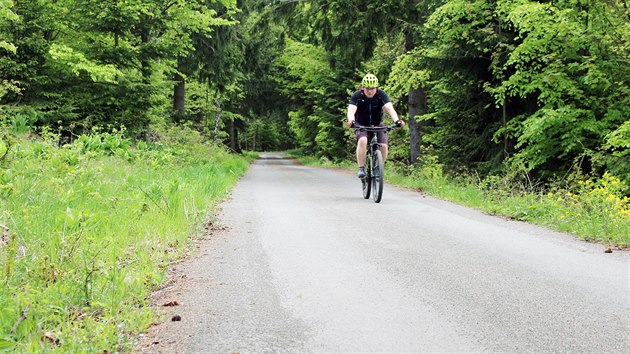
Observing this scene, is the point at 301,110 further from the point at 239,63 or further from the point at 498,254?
the point at 498,254

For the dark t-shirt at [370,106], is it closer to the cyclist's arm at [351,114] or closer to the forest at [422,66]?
the cyclist's arm at [351,114]

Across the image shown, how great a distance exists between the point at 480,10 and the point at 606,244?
7458 millimetres

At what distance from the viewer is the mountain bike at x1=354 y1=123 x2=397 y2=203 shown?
8.52 metres

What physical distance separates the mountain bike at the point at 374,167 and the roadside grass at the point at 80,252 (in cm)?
285

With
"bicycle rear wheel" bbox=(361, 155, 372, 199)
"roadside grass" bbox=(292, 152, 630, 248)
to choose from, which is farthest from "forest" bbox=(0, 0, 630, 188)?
"bicycle rear wheel" bbox=(361, 155, 372, 199)

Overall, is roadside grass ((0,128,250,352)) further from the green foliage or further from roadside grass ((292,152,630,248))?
the green foliage

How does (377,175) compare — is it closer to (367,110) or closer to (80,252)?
(367,110)

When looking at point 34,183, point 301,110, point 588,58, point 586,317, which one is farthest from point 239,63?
point 586,317

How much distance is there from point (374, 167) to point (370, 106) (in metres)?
1.10

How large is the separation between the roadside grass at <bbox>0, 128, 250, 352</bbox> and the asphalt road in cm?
24

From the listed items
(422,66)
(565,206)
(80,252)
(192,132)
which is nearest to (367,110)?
(565,206)

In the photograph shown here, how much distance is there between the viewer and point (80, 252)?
3768 mm

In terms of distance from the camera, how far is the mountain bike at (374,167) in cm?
852

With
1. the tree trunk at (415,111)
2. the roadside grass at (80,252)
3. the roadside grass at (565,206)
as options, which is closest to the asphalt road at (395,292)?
the roadside grass at (80,252)
